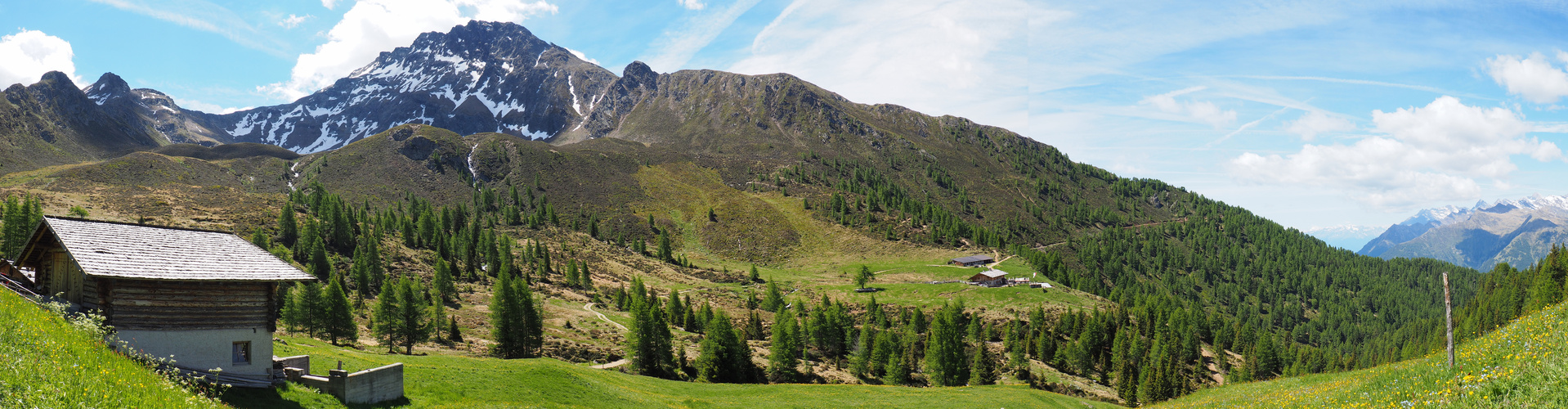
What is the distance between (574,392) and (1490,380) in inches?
1444

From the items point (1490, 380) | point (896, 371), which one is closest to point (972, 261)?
point (896, 371)

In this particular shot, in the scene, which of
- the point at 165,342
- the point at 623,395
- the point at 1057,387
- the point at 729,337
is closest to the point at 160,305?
the point at 165,342

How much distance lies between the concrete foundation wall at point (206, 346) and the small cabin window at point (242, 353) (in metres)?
0.21

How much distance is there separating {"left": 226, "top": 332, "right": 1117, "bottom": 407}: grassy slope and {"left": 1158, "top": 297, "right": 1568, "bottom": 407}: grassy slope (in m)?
27.9

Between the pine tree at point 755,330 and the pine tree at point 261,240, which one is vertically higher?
the pine tree at point 261,240

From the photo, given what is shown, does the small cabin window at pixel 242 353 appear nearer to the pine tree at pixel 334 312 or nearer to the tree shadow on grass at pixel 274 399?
the tree shadow on grass at pixel 274 399

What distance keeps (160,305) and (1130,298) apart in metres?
204

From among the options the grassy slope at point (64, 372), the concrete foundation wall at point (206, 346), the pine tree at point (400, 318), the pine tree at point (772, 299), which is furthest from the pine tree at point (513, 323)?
the pine tree at point (772, 299)

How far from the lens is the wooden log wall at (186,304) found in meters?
21.9

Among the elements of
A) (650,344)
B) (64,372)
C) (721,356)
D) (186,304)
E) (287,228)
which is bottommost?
(721,356)

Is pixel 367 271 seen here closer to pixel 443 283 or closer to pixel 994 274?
pixel 443 283

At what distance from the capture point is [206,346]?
76.4 feet

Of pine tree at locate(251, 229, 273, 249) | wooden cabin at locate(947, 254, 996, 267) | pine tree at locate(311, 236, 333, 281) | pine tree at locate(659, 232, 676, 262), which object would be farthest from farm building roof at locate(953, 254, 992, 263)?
pine tree at locate(251, 229, 273, 249)

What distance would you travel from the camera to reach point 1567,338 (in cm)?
1529
